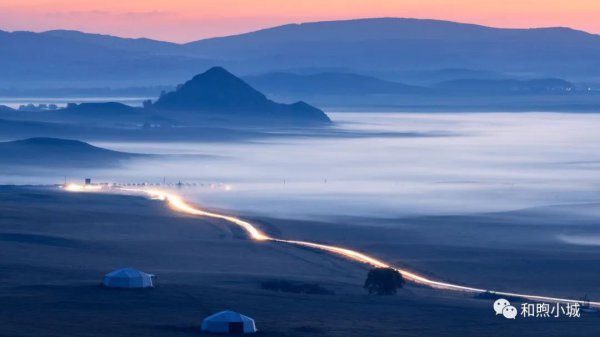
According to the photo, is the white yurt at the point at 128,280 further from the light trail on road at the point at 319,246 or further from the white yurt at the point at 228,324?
the light trail on road at the point at 319,246

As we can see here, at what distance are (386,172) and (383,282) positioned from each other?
37535 millimetres

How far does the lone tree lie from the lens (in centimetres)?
3372

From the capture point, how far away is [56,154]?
79.4 m

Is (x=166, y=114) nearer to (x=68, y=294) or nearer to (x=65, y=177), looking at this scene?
(x=65, y=177)

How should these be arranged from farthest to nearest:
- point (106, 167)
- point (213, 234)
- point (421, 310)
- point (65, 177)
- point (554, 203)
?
1. point (106, 167)
2. point (65, 177)
3. point (554, 203)
4. point (213, 234)
5. point (421, 310)

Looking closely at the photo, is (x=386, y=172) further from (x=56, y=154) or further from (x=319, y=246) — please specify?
(x=319, y=246)

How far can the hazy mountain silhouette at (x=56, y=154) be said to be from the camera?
7675cm

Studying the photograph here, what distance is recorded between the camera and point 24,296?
31844mm

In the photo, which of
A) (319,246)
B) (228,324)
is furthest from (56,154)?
(228,324)

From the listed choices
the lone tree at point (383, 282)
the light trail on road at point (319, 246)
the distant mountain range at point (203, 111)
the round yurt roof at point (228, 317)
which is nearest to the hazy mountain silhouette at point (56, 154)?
the light trail on road at point (319, 246)

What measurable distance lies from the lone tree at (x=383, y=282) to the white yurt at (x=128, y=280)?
4713 millimetres

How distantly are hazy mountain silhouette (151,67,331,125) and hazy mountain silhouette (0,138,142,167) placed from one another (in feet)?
136

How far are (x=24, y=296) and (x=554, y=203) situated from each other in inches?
1085

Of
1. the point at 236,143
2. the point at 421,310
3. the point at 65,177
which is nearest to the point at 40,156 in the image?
the point at 65,177
